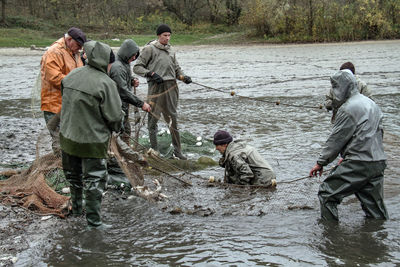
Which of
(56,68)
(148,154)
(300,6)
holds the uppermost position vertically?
(300,6)

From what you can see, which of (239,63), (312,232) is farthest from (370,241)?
Answer: (239,63)

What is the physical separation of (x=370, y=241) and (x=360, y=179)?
2.10ft

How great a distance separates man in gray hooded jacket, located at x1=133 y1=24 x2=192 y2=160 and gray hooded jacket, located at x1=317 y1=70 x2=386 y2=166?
11.2ft

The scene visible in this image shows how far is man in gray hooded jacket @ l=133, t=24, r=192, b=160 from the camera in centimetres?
775

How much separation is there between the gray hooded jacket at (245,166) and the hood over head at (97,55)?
2.32 metres

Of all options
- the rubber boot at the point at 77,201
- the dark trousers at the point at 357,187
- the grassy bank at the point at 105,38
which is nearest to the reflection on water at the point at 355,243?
the dark trousers at the point at 357,187

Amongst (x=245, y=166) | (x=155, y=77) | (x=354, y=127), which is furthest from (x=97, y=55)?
(x=155, y=77)

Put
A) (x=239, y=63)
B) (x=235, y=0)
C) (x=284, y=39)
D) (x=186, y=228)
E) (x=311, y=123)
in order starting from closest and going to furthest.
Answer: (x=186, y=228), (x=311, y=123), (x=239, y=63), (x=284, y=39), (x=235, y=0)

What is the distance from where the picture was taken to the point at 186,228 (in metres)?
5.29

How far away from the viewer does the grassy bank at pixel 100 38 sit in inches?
1244

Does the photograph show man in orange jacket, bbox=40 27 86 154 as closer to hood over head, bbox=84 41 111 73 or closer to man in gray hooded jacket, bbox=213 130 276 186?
hood over head, bbox=84 41 111 73

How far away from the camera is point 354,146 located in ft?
16.0

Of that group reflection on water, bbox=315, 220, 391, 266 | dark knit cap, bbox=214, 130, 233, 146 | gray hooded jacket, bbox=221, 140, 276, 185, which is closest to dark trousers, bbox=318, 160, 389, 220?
reflection on water, bbox=315, 220, 391, 266

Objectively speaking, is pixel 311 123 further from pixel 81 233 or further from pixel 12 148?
pixel 81 233
